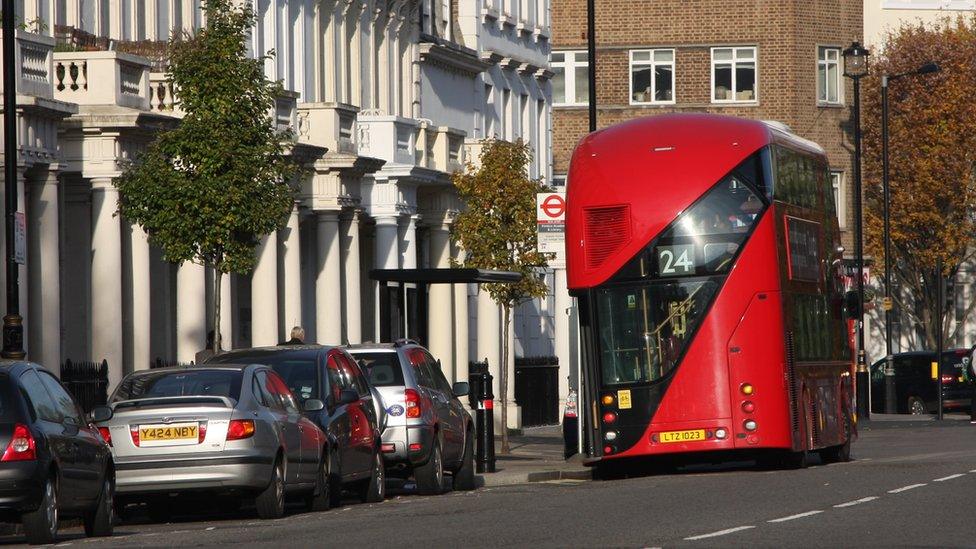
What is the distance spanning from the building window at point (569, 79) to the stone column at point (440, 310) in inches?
958

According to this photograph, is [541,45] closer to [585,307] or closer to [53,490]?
[585,307]

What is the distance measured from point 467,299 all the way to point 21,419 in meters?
34.5

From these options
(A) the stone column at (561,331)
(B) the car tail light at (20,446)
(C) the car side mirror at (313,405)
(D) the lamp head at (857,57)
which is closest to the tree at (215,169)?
(C) the car side mirror at (313,405)

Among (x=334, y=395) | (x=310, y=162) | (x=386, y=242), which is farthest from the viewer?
(x=386, y=242)

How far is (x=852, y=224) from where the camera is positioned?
73375 mm

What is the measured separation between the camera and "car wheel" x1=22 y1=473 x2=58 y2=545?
17734 mm

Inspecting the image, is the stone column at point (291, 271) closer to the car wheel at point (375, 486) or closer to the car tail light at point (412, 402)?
the car tail light at point (412, 402)

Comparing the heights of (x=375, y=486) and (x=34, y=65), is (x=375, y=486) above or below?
below

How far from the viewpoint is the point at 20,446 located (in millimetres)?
17453

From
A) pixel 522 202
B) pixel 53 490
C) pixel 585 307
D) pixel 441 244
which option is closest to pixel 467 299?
pixel 441 244

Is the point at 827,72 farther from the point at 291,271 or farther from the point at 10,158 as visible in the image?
the point at 10,158

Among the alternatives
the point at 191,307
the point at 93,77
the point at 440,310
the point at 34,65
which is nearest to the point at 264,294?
the point at 191,307

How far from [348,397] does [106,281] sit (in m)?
9.12

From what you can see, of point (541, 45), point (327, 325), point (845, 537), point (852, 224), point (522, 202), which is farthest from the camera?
point (852, 224)
